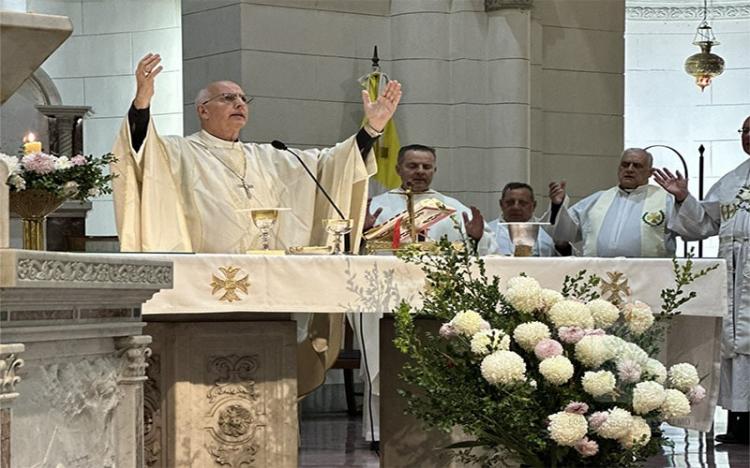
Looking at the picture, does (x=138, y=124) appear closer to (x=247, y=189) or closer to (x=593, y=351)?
(x=247, y=189)

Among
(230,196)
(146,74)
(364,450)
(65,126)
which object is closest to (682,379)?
(146,74)

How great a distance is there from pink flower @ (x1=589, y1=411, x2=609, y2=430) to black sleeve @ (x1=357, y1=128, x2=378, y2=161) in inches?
91.6

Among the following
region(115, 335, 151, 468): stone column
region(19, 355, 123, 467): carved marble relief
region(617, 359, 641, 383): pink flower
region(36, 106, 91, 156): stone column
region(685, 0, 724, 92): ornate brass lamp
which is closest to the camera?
region(19, 355, 123, 467): carved marble relief

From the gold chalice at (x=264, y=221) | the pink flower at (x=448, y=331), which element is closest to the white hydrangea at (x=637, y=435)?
→ the pink flower at (x=448, y=331)

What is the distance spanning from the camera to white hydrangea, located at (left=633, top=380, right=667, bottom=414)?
4234 millimetres

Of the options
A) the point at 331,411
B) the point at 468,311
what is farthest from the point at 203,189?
the point at 331,411

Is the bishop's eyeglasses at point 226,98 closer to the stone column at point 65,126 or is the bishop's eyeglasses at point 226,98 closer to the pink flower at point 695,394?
the pink flower at point 695,394

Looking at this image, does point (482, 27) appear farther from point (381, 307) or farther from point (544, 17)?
point (381, 307)

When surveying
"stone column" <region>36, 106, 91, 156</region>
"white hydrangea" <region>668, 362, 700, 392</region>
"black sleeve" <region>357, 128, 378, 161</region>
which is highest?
"stone column" <region>36, 106, 91, 156</region>

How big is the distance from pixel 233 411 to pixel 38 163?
1224 mm

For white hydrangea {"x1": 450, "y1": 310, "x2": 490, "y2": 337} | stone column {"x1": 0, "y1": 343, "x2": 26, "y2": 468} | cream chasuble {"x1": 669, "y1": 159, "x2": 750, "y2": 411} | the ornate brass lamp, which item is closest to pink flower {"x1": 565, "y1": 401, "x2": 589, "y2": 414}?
white hydrangea {"x1": 450, "y1": 310, "x2": 490, "y2": 337}

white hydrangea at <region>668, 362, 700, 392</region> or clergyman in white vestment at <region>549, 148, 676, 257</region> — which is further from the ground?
clergyman in white vestment at <region>549, 148, 676, 257</region>

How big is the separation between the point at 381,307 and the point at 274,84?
5.38m

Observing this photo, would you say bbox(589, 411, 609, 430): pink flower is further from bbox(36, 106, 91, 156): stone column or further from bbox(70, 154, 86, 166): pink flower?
bbox(36, 106, 91, 156): stone column
